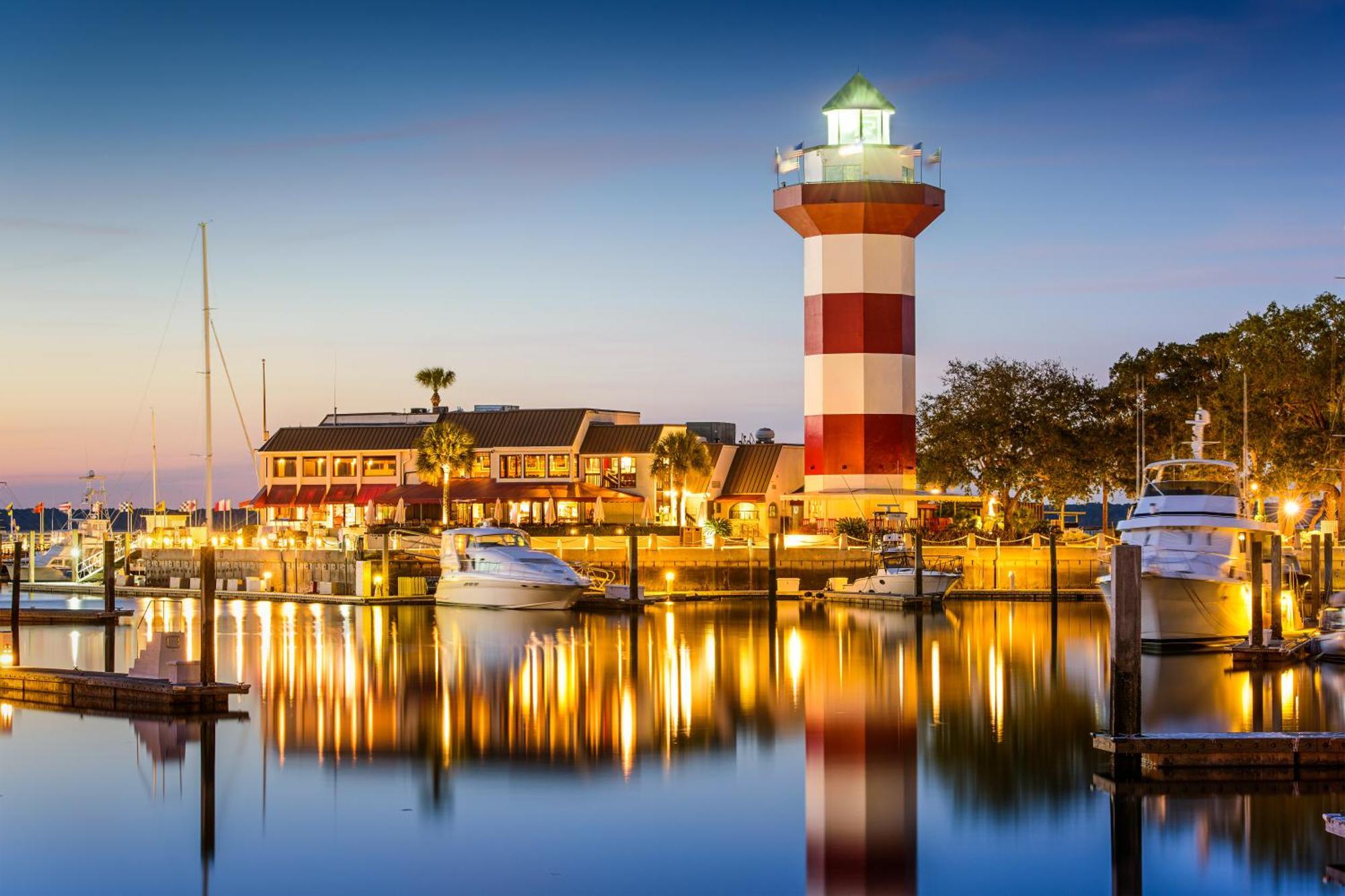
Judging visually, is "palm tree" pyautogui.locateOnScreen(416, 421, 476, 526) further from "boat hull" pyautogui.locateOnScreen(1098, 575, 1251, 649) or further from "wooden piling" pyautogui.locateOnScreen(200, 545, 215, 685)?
"wooden piling" pyautogui.locateOnScreen(200, 545, 215, 685)

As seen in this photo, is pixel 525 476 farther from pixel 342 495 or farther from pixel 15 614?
pixel 15 614

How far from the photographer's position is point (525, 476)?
3231 inches

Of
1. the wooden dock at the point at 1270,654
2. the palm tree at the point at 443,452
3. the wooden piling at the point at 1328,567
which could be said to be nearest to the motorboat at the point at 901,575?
the wooden piling at the point at 1328,567

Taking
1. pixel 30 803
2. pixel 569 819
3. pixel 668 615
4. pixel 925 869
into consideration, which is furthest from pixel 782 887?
pixel 668 615

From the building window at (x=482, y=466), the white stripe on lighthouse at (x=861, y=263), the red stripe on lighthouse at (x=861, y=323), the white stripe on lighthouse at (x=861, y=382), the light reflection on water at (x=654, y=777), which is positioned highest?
the white stripe on lighthouse at (x=861, y=263)

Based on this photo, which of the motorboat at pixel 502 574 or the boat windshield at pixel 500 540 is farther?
the boat windshield at pixel 500 540

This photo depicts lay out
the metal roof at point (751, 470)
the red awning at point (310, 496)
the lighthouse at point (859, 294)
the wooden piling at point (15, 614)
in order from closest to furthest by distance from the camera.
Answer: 1. the wooden piling at point (15, 614)
2. the lighthouse at point (859, 294)
3. the metal roof at point (751, 470)
4. the red awning at point (310, 496)

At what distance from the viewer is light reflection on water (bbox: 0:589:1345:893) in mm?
21516

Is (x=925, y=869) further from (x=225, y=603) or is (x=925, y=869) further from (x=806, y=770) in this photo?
(x=225, y=603)

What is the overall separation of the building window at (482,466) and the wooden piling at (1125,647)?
5864 cm

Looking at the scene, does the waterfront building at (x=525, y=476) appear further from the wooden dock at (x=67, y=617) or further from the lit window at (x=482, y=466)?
the wooden dock at (x=67, y=617)

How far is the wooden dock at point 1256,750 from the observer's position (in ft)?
82.4

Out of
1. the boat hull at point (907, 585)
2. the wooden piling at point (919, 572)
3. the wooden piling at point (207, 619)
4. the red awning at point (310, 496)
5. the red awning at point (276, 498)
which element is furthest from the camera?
the red awning at point (276, 498)

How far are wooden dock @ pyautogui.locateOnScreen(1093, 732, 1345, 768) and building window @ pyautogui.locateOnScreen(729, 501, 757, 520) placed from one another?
54.6m
